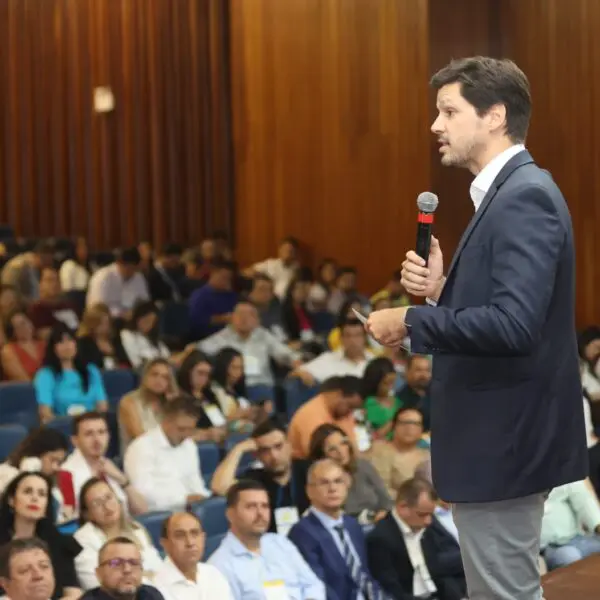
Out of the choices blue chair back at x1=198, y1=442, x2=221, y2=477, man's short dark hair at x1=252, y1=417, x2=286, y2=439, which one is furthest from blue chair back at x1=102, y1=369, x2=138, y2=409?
man's short dark hair at x1=252, y1=417, x2=286, y2=439

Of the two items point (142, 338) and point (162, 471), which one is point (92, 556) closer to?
point (162, 471)

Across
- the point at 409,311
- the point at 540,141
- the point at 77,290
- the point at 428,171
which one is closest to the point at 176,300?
the point at 77,290

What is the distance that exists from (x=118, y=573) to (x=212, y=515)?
92cm

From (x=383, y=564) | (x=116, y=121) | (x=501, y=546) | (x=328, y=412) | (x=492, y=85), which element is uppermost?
(x=492, y=85)

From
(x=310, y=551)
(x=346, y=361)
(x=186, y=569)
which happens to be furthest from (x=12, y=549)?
(x=346, y=361)

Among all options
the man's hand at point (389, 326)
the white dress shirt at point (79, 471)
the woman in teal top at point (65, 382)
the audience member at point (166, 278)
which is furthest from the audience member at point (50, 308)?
the man's hand at point (389, 326)

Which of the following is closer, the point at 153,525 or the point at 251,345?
the point at 153,525

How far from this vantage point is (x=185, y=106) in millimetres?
10633

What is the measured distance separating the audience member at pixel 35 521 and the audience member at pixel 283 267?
4711 mm

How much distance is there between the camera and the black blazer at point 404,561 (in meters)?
4.39

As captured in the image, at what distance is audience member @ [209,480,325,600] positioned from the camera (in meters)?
4.02

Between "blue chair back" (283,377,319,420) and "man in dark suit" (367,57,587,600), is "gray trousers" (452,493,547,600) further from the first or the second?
"blue chair back" (283,377,319,420)

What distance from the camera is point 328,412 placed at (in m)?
5.51

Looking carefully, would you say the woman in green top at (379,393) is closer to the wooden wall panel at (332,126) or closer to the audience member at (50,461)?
the audience member at (50,461)
